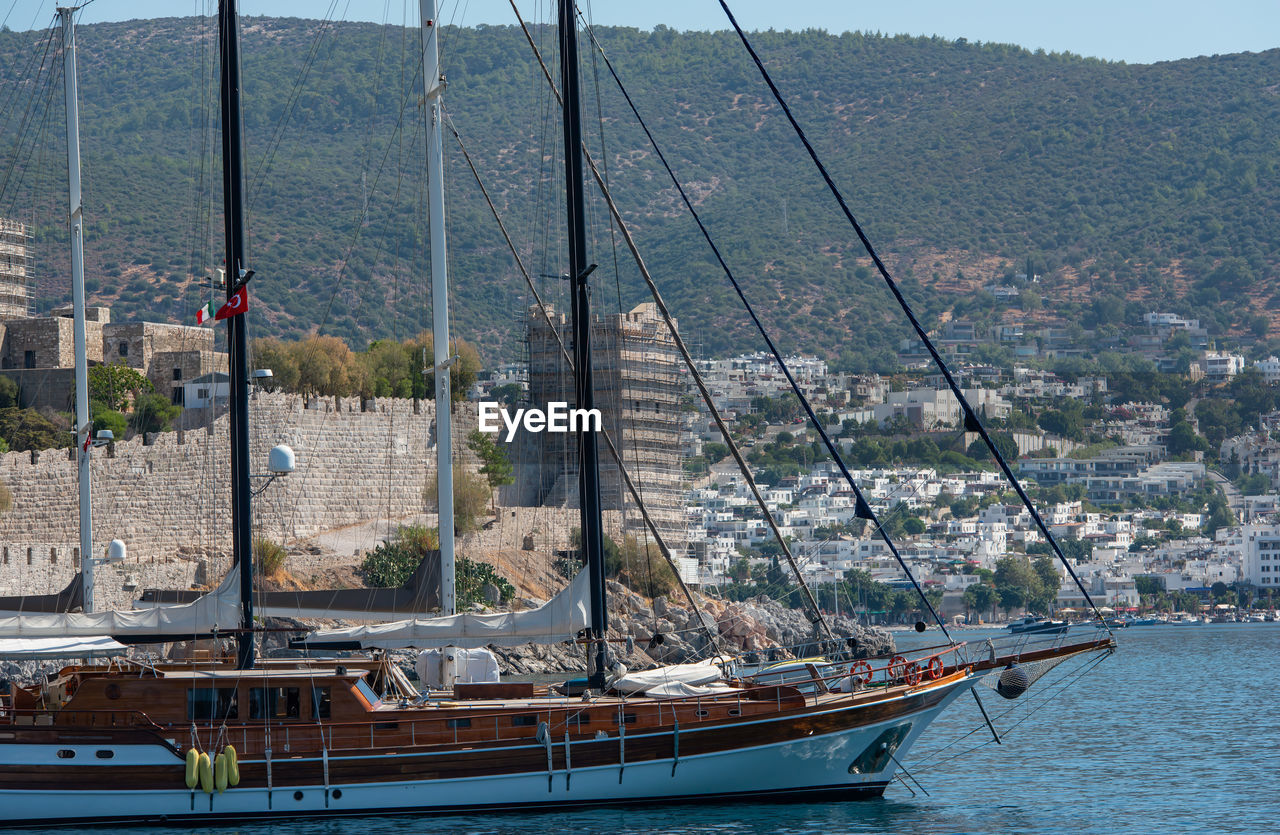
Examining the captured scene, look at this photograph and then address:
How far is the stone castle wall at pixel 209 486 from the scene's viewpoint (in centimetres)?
4072

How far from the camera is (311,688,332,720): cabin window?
19.3m

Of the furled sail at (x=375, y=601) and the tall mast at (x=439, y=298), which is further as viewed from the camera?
the furled sail at (x=375, y=601)

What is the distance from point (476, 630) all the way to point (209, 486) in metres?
25.5

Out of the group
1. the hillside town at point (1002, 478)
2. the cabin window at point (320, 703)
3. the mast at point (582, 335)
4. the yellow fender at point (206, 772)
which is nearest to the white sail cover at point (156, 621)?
the cabin window at point (320, 703)

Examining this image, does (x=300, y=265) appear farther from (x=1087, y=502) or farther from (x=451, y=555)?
(x=451, y=555)

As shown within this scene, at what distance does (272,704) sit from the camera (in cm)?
1938

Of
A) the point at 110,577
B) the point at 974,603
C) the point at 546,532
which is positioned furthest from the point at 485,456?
the point at 974,603

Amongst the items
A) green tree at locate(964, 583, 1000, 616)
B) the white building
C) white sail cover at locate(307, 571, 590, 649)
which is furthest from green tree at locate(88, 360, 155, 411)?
the white building

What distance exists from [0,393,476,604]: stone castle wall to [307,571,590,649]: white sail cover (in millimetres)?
16143

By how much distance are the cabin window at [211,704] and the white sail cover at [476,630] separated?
1333mm

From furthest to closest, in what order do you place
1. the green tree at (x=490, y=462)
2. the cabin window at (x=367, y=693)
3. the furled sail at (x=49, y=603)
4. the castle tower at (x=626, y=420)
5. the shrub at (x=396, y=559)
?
the castle tower at (x=626, y=420), the green tree at (x=490, y=462), the shrub at (x=396, y=559), the furled sail at (x=49, y=603), the cabin window at (x=367, y=693)

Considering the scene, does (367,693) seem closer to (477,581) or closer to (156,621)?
(156,621)

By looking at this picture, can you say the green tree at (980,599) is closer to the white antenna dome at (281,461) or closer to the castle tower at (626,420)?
the castle tower at (626,420)

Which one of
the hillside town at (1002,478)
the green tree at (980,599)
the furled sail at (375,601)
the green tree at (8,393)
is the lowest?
the green tree at (980,599)
